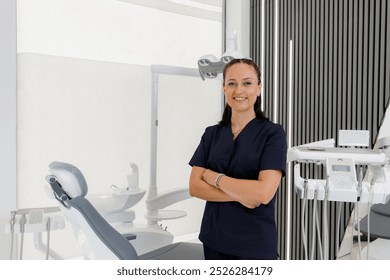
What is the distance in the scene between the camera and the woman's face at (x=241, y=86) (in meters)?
1.36

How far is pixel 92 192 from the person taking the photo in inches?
90.9

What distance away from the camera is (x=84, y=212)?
122 centimetres

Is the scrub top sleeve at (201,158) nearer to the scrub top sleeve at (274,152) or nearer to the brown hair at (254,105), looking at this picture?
the brown hair at (254,105)

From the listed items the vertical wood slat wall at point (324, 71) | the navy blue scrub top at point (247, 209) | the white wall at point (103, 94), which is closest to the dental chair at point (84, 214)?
the navy blue scrub top at point (247, 209)

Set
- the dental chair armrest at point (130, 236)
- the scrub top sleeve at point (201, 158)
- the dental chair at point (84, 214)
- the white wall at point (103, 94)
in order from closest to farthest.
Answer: the dental chair at point (84, 214), the scrub top sleeve at point (201, 158), the dental chair armrest at point (130, 236), the white wall at point (103, 94)

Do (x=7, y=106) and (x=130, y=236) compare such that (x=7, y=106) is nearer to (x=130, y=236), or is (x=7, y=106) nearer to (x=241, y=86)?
(x=130, y=236)

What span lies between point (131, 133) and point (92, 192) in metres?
0.41

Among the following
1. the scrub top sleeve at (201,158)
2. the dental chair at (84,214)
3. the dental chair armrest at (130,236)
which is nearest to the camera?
the dental chair at (84,214)

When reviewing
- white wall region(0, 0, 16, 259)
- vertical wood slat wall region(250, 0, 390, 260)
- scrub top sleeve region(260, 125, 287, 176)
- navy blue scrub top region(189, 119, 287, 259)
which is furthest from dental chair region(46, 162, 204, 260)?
vertical wood slat wall region(250, 0, 390, 260)

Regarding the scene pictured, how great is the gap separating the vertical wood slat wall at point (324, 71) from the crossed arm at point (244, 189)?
110 centimetres

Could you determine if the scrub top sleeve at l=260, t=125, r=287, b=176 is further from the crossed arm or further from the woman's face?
the woman's face

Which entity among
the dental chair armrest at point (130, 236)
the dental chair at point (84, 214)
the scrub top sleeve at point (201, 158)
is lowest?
the dental chair armrest at point (130, 236)

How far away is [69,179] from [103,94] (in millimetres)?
1115
